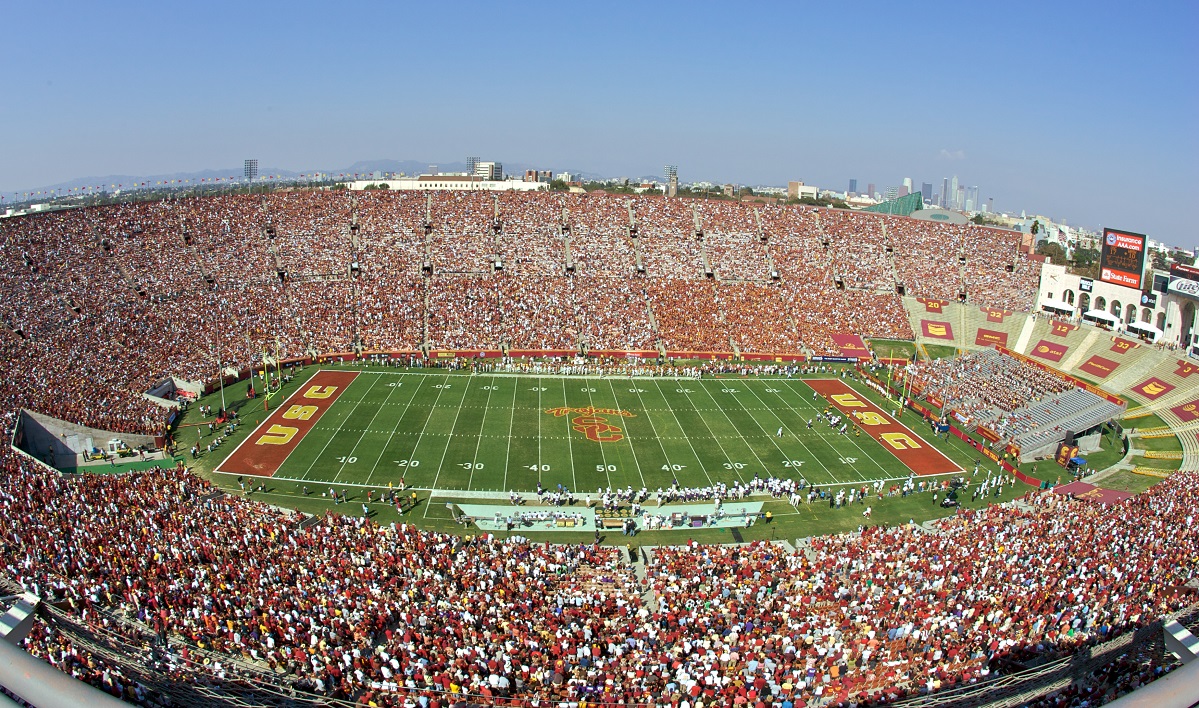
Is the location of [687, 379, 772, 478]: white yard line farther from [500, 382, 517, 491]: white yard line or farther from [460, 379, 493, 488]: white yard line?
[460, 379, 493, 488]: white yard line

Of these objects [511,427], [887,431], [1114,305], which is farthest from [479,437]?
[1114,305]

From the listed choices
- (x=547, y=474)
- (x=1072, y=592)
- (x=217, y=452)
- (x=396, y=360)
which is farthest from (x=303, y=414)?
(x=1072, y=592)

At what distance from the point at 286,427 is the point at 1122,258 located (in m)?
54.7

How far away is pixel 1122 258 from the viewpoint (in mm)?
50906

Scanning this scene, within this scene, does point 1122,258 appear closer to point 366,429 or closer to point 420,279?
point 420,279

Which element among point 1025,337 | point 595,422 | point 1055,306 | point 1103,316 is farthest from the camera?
point 1055,306

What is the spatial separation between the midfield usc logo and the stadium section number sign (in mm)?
37386

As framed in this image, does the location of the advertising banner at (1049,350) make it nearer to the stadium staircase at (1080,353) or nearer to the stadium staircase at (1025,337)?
the stadium staircase at (1080,353)

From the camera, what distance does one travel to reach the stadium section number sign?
49.6 metres

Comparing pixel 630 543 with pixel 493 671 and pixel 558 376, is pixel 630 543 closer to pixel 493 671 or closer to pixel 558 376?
pixel 493 671

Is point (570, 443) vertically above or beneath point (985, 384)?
beneath

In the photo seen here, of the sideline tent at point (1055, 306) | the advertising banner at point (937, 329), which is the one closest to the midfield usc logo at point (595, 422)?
the advertising banner at point (937, 329)

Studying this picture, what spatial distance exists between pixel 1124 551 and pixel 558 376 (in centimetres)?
3011

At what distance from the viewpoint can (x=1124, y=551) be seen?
68.7 feet
